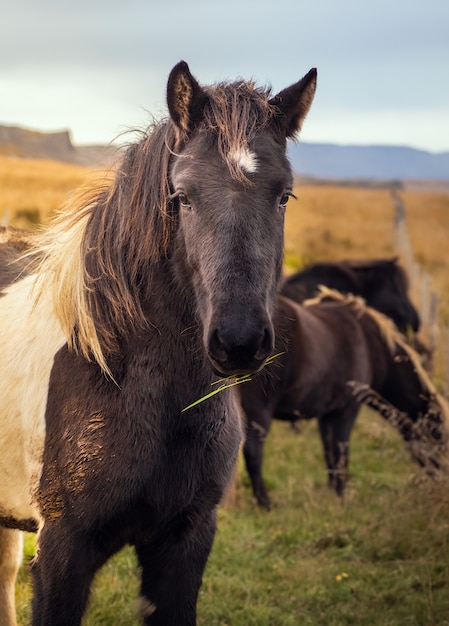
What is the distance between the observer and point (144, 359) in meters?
2.77

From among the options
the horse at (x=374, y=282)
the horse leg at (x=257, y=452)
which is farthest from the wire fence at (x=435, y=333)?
the horse leg at (x=257, y=452)

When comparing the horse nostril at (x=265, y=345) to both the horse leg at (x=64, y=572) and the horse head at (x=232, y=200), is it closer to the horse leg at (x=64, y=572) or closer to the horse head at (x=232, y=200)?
the horse head at (x=232, y=200)

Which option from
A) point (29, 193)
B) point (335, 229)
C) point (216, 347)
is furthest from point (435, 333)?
point (335, 229)

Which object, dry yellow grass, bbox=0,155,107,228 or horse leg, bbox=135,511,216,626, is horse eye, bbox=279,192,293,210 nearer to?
horse leg, bbox=135,511,216,626

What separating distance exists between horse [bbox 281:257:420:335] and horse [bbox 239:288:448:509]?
7.70 ft

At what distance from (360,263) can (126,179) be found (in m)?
8.44

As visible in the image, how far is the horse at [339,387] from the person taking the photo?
262 inches

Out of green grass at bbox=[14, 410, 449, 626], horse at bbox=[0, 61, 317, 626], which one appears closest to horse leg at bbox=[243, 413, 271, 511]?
green grass at bbox=[14, 410, 449, 626]

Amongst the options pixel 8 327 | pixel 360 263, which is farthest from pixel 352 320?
pixel 8 327

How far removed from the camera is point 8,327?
315 cm

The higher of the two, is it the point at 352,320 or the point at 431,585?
the point at 352,320

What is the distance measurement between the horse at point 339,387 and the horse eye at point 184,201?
372cm

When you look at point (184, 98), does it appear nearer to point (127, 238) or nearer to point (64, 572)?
point (127, 238)

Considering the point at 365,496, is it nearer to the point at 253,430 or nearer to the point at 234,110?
the point at 253,430
